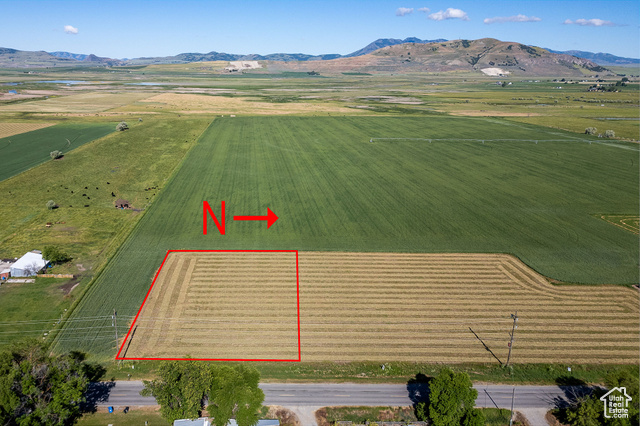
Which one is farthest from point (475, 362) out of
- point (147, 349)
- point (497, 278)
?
point (147, 349)

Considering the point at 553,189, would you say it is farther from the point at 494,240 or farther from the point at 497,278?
the point at 497,278

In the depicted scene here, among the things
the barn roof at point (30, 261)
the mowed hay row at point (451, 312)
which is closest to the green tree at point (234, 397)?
the mowed hay row at point (451, 312)

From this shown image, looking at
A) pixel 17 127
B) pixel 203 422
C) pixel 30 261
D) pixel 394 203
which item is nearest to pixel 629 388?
pixel 203 422

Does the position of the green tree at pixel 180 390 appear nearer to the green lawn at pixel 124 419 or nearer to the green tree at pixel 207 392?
the green tree at pixel 207 392

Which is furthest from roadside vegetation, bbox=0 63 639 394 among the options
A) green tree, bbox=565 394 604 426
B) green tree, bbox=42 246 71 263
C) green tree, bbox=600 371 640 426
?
green tree, bbox=565 394 604 426

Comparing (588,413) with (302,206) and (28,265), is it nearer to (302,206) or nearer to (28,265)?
(302,206)

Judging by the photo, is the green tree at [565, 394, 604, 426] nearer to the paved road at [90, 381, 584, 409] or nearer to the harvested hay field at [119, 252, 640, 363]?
the paved road at [90, 381, 584, 409]
